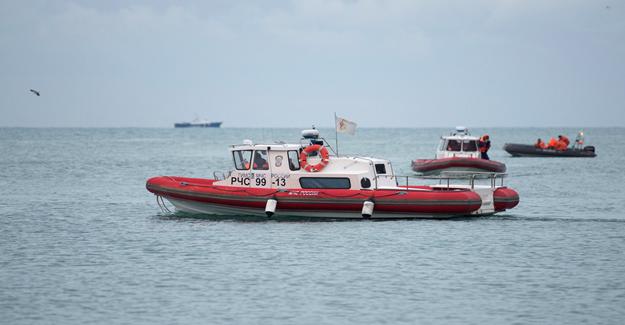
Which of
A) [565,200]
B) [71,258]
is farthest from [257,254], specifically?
[565,200]

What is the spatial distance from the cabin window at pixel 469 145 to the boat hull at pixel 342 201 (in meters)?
22.1

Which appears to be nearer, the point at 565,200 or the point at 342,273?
the point at 342,273

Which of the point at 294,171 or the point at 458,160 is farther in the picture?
the point at 458,160

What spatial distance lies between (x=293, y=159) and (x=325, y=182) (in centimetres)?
126

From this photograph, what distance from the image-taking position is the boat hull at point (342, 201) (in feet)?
88.8

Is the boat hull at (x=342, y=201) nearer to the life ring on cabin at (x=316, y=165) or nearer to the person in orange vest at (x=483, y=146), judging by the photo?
the life ring on cabin at (x=316, y=165)

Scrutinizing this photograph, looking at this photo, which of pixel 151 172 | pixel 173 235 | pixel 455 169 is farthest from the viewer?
pixel 151 172

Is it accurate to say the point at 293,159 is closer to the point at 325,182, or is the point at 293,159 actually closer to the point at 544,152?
the point at 325,182

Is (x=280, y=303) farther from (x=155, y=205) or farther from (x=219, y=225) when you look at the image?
(x=155, y=205)

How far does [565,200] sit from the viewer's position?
3803 cm

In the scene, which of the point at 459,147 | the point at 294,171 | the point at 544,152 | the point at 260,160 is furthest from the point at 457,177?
the point at 544,152

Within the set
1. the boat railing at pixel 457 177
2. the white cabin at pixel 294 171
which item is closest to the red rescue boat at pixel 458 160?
the boat railing at pixel 457 177

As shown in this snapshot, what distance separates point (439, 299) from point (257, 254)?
6182 mm

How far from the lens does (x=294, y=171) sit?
27781 mm
